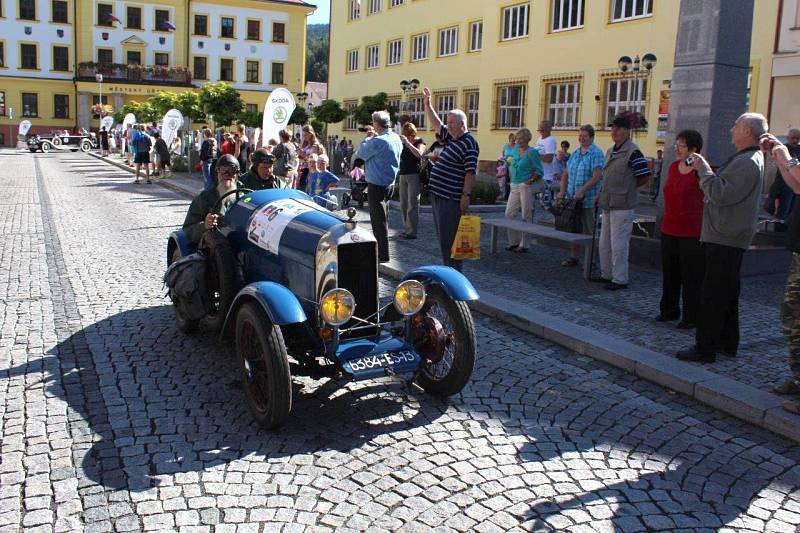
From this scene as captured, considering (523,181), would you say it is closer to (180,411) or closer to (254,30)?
(180,411)

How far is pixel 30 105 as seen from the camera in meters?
61.9

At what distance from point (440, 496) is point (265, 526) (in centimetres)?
86

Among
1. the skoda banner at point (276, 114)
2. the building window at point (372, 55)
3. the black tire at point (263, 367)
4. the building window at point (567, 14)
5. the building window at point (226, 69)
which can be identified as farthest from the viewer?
the building window at point (226, 69)

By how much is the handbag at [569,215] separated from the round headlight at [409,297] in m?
5.09

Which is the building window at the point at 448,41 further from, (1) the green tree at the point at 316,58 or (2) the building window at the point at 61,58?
(1) the green tree at the point at 316,58

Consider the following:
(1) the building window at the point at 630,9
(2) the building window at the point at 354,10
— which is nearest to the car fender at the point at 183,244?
(1) the building window at the point at 630,9

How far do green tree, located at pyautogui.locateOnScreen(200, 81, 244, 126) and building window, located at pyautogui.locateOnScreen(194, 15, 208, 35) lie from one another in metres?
38.2

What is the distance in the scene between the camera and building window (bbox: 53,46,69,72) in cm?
6216

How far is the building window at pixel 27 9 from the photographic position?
61.0m

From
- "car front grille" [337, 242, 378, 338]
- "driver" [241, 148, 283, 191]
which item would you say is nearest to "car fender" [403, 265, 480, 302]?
"car front grille" [337, 242, 378, 338]

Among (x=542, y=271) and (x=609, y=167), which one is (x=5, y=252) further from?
(x=609, y=167)

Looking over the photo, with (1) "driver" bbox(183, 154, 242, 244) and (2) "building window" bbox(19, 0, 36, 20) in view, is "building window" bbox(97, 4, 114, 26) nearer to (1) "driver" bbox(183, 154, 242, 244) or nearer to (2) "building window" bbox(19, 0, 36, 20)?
(2) "building window" bbox(19, 0, 36, 20)

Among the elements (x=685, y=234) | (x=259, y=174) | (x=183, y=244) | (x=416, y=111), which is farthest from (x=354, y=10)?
(x=685, y=234)

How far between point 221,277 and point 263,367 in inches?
46.4
